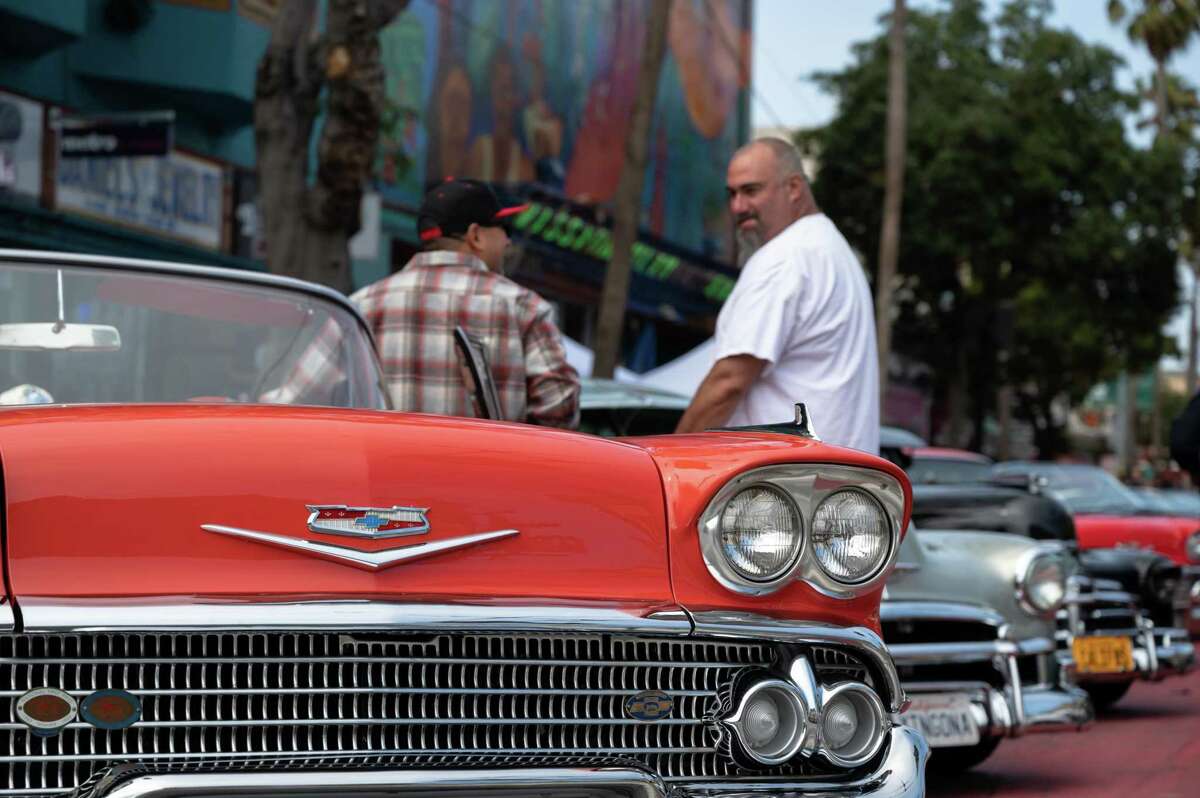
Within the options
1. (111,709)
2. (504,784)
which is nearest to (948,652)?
(504,784)

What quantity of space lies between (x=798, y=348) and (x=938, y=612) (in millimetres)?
1557

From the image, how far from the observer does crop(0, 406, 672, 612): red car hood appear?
8.18 feet

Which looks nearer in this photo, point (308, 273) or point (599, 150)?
point (308, 273)

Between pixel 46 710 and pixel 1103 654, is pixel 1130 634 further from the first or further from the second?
pixel 46 710

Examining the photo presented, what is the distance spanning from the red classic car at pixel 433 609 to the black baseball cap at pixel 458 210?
1729 millimetres

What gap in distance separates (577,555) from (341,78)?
811cm

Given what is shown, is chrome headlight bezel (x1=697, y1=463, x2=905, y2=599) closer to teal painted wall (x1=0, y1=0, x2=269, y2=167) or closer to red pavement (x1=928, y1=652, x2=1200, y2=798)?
red pavement (x1=928, y1=652, x2=1200, y2=798)

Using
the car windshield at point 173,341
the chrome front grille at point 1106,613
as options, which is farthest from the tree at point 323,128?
the car windshield at point 173,341

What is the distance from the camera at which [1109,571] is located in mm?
9492

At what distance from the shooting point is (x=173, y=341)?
3.83 m

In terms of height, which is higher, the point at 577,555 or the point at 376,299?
the point at 376,299

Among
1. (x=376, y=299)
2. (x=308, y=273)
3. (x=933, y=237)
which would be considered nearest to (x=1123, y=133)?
(x=933, y=237)

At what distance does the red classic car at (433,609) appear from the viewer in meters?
2.45

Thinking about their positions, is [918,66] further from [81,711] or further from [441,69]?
[81,711]
